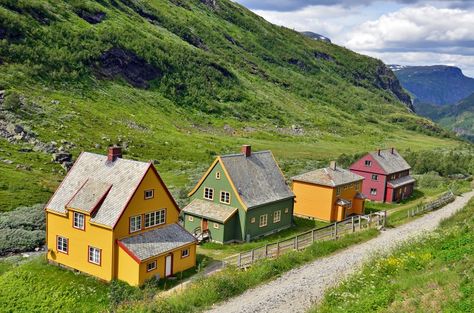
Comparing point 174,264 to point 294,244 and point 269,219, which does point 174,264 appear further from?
point 269,219

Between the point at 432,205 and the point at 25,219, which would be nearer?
the point at 25,219

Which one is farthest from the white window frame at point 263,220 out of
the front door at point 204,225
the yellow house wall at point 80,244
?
the yellow house wall at point 80,244

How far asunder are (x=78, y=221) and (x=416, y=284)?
25.8 meters

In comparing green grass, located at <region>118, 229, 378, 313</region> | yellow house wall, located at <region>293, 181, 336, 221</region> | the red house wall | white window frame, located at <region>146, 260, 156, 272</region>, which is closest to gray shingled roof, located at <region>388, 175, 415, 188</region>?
the red house wall

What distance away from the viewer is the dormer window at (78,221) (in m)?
35.4

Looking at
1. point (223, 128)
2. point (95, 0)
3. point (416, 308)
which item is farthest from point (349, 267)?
Result: point (95, 0)

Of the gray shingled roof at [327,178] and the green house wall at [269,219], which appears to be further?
the gray shingled roof at [327,178]

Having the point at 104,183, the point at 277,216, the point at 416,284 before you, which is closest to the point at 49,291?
the point at 104,183

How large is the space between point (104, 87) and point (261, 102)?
66.5 meters

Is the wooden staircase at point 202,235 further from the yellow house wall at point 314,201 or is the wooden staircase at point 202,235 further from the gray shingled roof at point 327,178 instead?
the gray shingled roof at point 327,178

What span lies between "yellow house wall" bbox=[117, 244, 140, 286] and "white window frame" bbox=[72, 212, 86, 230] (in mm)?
4026

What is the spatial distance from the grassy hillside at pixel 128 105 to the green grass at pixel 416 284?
4108 cm

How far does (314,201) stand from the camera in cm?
5553

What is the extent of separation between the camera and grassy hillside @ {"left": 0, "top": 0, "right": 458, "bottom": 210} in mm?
84188
